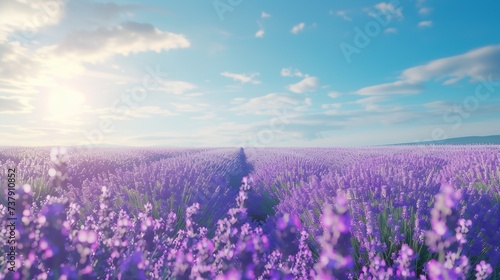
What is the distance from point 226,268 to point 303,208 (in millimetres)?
2153

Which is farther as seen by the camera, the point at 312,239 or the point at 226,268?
the point at 312,239

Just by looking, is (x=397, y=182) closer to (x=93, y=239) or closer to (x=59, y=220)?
(x=93, y=239)

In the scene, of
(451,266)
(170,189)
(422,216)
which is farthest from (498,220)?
(170,189)

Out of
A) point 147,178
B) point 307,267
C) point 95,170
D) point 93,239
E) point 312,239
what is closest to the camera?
point 93,239

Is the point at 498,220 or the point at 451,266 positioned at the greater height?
the point at 451,266

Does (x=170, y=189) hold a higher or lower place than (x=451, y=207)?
lower

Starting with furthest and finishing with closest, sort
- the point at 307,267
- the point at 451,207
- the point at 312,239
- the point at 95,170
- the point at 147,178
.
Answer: the point at 95,170 < the point at 147,178 < the point at 312,239 < the point at 307,267 < the point at 451,207

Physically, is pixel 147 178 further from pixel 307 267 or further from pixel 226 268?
pixel 226 268

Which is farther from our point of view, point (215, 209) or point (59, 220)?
point (215, 209)

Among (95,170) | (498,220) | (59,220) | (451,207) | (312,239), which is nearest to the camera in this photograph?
(451,207)

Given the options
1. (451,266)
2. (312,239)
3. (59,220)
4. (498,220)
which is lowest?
(312,239)

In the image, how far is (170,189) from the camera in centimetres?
401

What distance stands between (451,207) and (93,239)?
4.44ft

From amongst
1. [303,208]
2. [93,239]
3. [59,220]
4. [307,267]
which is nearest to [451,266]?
[307,267]
